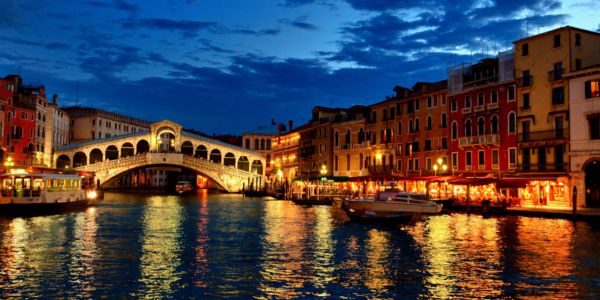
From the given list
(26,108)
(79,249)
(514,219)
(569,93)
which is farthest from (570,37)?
(26,108)

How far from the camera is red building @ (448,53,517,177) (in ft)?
123

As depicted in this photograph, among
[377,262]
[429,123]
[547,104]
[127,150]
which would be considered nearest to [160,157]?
[127,150]

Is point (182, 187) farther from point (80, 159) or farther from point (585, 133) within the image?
point (585, 133)

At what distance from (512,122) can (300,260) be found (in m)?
24.2

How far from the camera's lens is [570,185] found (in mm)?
32938

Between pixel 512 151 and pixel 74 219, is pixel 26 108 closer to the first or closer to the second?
pixel 74 219

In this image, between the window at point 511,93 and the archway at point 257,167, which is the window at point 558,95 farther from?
the archway at point 257,167

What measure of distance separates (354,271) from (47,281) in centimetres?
777

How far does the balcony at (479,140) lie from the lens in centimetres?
3784

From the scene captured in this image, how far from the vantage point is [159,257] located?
1809 cm

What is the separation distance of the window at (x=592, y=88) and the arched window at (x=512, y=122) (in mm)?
5402

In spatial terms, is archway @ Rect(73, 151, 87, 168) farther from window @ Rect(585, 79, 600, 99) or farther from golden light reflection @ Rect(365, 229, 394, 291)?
window @ Rect(585, 79, 600, 99)

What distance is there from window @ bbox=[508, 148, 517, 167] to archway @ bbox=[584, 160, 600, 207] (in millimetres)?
4804

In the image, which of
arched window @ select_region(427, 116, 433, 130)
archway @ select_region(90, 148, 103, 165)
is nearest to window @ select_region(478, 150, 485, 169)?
arched window @ select_region(427, 116, 433, 130)
